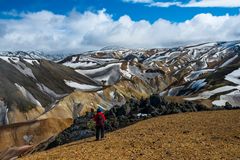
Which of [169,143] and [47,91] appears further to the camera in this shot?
[47,91]

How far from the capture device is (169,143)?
915 inches

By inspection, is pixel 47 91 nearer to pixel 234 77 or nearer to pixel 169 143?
pixel 234 77

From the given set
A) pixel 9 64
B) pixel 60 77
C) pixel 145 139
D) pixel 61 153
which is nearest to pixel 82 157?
pixel 61 153

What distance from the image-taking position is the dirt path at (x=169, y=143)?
2102 centimetres

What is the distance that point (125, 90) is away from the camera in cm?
15838

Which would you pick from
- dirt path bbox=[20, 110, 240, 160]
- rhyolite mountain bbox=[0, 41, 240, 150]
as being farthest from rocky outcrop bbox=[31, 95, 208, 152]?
rhyolite mountain bbox=[0, 41, 240, 150]

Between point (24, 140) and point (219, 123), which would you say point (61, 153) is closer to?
point (219, 123)

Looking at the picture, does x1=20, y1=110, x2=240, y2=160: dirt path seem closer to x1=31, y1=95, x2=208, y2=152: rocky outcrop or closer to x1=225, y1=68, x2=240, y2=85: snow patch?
x1=31, y1=95, x2=208, y2=152: rocky outcrop

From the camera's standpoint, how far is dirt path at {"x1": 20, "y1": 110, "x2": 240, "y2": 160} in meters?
21.0

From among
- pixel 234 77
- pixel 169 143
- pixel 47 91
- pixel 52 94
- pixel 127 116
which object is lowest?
pixel 52 94

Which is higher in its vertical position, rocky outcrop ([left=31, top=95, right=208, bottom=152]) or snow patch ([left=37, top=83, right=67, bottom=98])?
rocky outcrop ([left=31, top=95, right=208, bottom=152])

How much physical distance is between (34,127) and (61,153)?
61660mm

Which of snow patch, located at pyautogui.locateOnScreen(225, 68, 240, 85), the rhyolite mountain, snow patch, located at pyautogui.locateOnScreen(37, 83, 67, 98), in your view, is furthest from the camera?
snow patch, located at pyautogui.locateOnScreen(37, 83, 67, 98)

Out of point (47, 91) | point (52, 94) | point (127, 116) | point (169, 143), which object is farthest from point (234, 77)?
point (169, 143)
